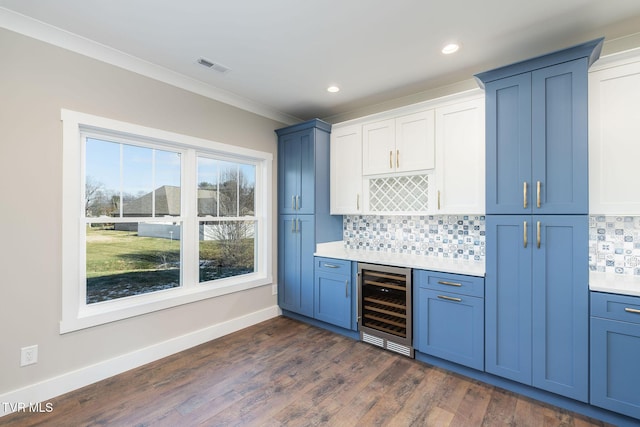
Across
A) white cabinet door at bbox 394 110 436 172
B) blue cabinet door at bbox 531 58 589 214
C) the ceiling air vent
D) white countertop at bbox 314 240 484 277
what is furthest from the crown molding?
blue cabinet door at bbox 531 58 589 214

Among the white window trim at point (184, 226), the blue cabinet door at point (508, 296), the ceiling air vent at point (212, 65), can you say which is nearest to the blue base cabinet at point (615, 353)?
the blue cabinet door at point (508, 296)

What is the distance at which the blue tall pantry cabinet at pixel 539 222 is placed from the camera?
1.92 metres

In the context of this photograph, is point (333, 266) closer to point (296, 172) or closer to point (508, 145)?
point (296, 172)

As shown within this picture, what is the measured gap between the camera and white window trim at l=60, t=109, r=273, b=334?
2.14 metres

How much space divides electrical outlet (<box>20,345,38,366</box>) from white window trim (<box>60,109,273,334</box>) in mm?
185

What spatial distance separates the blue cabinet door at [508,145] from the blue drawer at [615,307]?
2.22 ft

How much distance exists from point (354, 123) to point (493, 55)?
56.5 inches

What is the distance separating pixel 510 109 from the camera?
2178 mm

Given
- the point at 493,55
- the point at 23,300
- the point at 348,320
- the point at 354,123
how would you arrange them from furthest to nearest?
the point at 354,123 → the point at 348,320 → the point at 493,55 → the point at 23,300

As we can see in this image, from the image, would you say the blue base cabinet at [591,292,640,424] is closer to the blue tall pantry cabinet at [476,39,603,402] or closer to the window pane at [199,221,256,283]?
the blue tall pantry cabinet at [476,39,603,402]

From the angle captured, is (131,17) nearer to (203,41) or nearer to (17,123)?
(203,41)

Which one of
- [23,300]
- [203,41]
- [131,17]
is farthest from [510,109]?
[23,300]

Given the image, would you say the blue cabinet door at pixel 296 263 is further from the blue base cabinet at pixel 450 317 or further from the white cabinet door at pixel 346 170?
the blue base cabinet at pixel 450 317

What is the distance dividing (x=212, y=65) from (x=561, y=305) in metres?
3.28
